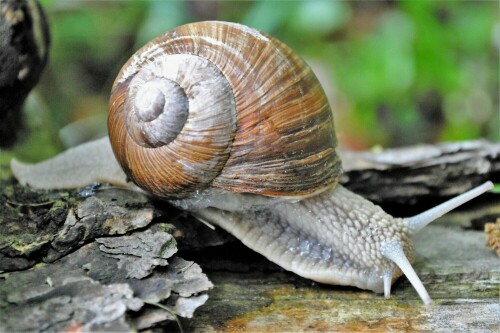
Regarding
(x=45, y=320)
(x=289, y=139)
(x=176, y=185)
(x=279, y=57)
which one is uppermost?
(x=279, y=57)

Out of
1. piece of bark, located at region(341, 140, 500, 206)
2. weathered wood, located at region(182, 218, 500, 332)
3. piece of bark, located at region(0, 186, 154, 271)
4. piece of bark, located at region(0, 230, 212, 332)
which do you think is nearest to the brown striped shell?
piece of bark, located at region(0, 186, 154, 271)

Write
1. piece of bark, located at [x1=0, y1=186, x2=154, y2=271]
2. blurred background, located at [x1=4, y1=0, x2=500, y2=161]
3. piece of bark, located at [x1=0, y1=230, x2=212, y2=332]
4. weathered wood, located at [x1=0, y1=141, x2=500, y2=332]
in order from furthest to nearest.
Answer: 1. blurred background, located at [x1=4, y1=0, x2=500, y2=161]
2. piece of bark, located at [x1=0, y1=186, x2=154, y2=271]
3. weathered wood, located at [x1=0, y1=141, x2=500, y2=332]
4. piece of bark, located at [x1=0, y1=230, x2=212, y2=332]

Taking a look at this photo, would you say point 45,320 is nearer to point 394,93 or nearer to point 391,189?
point 391,189

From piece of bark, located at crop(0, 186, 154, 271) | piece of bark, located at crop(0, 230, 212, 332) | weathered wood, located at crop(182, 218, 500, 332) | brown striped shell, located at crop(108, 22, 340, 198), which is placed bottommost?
weathered wood, located at crop(182, 218, 500, 332)

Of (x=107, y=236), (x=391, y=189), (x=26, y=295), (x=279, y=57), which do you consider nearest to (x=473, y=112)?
(x=391, y=189)

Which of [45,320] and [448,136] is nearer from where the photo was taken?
[45,320]

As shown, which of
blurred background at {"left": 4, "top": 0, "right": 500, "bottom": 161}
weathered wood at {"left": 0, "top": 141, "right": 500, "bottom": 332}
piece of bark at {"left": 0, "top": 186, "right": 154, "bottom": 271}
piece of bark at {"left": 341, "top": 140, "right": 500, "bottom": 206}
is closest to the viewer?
weathered wood at {"left": 0, "top": 141, "right": 500, "bottom": 332}

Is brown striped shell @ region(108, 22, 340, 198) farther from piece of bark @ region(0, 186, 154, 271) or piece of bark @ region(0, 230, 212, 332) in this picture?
piece of bark @ region(0, 230, 212, 332)
